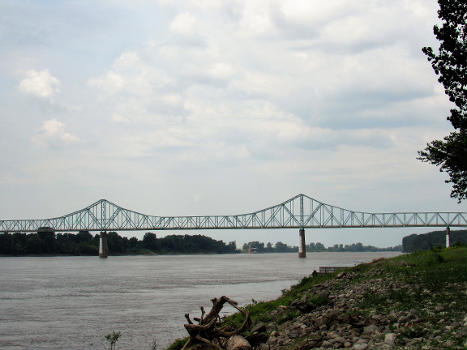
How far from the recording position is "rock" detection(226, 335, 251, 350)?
46.6 ft

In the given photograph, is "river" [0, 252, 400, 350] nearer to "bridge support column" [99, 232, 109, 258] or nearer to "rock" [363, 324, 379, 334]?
"rock" [363, 324, 379, 334]

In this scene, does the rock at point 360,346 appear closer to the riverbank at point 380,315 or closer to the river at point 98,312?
the riverbank at point 380,315

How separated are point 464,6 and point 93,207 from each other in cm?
17376

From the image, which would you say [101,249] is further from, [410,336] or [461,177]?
[410,336]

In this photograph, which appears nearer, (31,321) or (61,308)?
(31,321)

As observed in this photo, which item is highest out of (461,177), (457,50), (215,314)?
(457,50)

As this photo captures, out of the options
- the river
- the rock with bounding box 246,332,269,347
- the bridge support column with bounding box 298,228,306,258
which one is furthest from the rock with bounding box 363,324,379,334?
the bridge support column with bounding box 298,228,306,258

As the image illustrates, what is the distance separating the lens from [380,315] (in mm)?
16172

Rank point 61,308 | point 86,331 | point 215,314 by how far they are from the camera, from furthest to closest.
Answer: point 61,308
point 86,331
point 215,314

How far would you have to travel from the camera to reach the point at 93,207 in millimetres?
185500

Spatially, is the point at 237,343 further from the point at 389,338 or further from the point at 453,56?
the point at 453,56

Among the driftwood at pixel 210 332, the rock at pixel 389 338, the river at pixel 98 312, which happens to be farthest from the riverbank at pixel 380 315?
the river at pixel 98 312

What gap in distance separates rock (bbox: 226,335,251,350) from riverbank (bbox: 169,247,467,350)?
2.72 feet

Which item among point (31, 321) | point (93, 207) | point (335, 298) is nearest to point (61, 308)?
point (31, 321)
